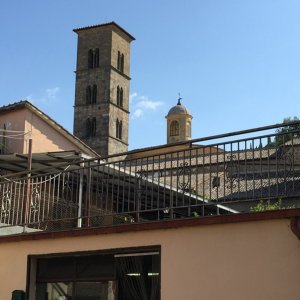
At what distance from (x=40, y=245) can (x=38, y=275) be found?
0.53 m

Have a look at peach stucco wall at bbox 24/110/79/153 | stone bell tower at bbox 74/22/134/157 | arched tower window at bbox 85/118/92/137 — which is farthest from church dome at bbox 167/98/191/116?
peach stucco wall at bbox 24/110/79/153

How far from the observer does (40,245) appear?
9234 millimetres

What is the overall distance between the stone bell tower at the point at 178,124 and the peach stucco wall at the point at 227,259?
7615 centimetres

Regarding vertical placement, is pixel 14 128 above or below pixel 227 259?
above

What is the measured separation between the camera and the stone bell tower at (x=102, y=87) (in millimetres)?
74062

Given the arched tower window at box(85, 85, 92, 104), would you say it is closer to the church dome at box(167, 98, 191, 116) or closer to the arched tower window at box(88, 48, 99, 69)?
the arched tower window at box(88, 48, 99, 69)

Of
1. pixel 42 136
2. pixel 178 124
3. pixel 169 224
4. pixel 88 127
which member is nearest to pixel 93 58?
pixel 88 127

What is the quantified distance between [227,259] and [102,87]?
230 feet

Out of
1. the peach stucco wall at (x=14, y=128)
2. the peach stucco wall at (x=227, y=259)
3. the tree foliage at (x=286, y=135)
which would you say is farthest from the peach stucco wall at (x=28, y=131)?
the tree foliage at (x=286, y=135)

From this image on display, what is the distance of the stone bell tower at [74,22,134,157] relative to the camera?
74.1m

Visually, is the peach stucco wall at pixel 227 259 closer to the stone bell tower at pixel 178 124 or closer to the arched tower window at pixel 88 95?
the arched tower window at pixel 88 95

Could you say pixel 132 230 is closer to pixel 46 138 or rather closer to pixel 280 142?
pixel 280 142

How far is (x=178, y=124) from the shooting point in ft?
279

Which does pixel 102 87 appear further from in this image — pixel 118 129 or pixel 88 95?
pixel 118 129
